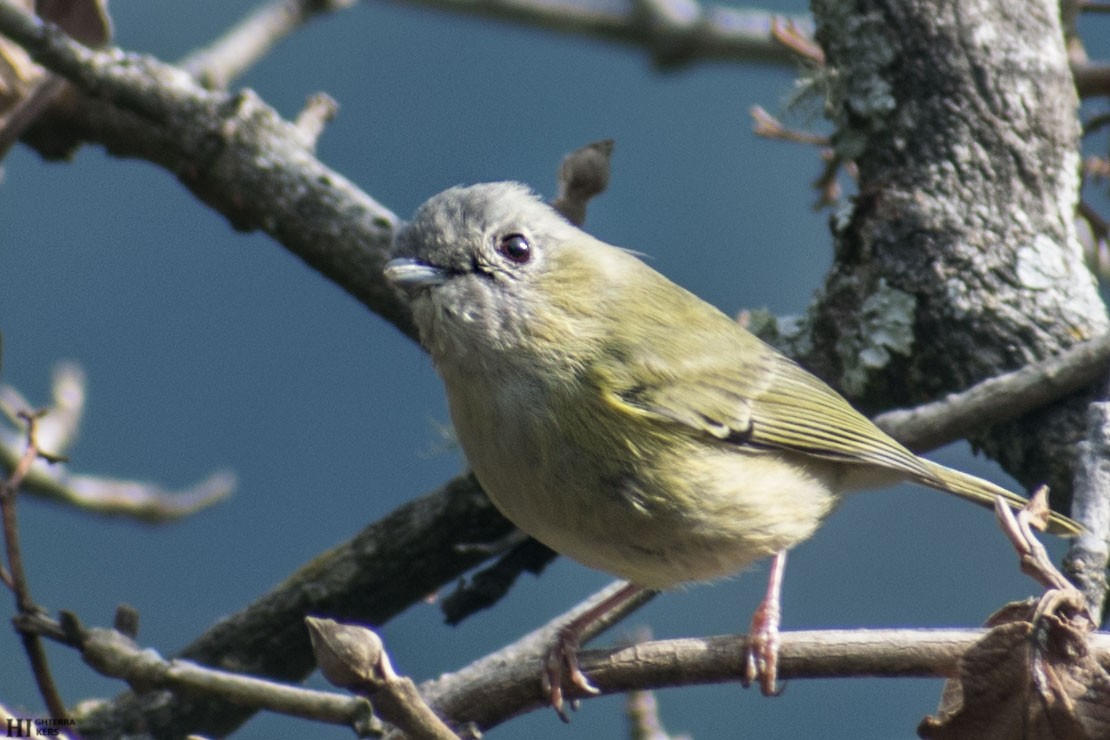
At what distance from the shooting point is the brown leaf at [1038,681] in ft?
6.38

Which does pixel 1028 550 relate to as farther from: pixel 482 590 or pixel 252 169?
pixel 252 169

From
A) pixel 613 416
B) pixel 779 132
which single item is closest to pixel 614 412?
pixel 613 416

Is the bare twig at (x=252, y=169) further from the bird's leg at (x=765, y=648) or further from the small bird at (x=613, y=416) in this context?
the bird's leg at (x=765, y=648)

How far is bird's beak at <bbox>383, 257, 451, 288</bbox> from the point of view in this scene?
3012mm

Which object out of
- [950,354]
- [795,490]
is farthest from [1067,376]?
[795,490]

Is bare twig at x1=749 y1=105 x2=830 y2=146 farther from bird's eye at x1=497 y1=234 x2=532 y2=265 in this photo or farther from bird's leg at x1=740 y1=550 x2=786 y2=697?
bird's leg at x1=740 y1=550 x2=786 y2=697

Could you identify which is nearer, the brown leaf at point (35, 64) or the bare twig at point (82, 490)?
the brown leaf at point (35, 64)

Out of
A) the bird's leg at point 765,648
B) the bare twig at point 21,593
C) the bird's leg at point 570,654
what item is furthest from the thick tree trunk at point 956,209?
the bare twig at point 21,593

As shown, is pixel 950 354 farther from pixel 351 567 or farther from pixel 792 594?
pixel 792 594

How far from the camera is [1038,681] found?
1.94 metres

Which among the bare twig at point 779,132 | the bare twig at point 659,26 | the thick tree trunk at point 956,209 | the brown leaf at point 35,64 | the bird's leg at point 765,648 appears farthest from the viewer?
the bare twig at point 659,26

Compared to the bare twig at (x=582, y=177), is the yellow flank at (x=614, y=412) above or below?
below

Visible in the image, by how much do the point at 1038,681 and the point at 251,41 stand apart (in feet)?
12.5

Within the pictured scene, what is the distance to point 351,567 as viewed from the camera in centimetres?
351
